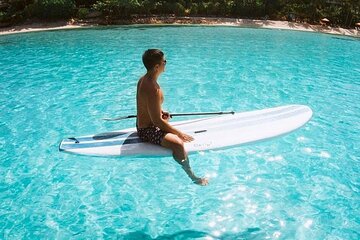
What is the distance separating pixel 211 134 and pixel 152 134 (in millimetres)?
1202

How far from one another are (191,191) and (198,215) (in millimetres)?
735

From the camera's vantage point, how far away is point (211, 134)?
6043mm

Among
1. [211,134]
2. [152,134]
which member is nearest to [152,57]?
[152,134]

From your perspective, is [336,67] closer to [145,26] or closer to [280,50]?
[280,50]

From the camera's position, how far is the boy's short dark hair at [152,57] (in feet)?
15.9

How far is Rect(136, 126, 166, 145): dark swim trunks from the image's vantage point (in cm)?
534

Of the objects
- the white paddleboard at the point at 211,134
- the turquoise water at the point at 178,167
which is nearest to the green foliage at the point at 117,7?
the turquoise water at the point at 178,167

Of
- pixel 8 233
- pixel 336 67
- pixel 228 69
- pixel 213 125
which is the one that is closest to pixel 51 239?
pixel 8 233

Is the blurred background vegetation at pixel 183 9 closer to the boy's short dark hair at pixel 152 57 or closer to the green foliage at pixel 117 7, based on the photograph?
the green foliage at pixel 117 7

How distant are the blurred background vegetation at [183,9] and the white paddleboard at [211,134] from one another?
24.1 meters

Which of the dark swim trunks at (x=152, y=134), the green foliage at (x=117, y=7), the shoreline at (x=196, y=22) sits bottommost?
the shoreline at (x=196, y=22)

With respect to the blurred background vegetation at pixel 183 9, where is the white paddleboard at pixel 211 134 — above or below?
above

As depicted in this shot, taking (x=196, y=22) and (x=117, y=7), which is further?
(x=117, y=7)

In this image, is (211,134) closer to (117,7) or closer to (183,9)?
(117,7)
